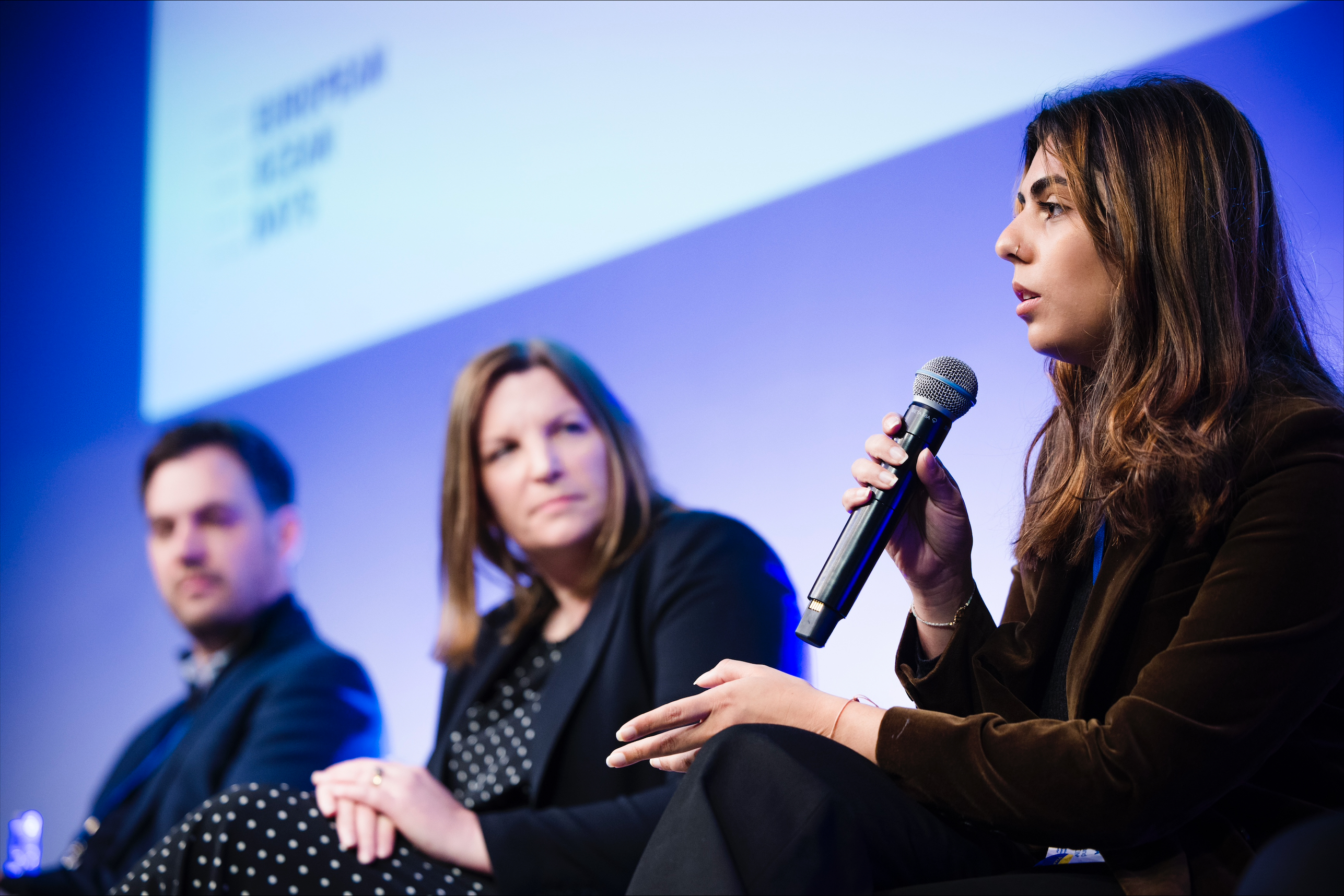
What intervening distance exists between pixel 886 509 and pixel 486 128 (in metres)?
2.02

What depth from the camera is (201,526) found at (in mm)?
2861

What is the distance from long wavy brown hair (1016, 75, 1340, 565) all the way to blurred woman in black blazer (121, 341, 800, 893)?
0.74 metres

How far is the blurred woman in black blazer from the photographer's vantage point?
1584 mm

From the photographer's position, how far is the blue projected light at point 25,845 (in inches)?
116

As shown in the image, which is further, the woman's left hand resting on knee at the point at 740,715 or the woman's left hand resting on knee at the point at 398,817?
the woman's left hand resting on knee at the point at 398,817

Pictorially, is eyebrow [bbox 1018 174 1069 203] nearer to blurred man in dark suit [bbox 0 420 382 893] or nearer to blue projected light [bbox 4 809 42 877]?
blurred man in dark suit [bbox 0 420 382 893]

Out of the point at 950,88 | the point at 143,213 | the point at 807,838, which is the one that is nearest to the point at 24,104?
the point at 143,213

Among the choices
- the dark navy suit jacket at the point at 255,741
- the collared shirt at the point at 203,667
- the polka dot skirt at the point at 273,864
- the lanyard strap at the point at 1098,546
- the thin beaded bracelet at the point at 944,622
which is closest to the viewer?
the lanyard strap at the point at 1098,546

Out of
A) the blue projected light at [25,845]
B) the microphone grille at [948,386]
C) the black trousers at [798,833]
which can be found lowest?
the blue projected light at [25,845]

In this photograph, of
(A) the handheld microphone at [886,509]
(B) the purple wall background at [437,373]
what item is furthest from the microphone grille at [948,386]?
(B) the purple wall background at [437,373]

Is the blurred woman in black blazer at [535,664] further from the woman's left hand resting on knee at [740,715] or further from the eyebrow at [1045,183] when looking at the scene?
the eyebrow at [1045,183]

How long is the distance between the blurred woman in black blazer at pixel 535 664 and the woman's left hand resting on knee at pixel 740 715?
0.56 m

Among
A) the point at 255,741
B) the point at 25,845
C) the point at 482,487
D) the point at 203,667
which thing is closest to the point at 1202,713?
the point at 482,487

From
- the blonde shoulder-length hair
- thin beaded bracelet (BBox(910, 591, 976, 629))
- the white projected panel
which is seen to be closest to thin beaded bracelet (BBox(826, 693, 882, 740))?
thin beaded bracelet (BBox(910, 591, 976, 629))
